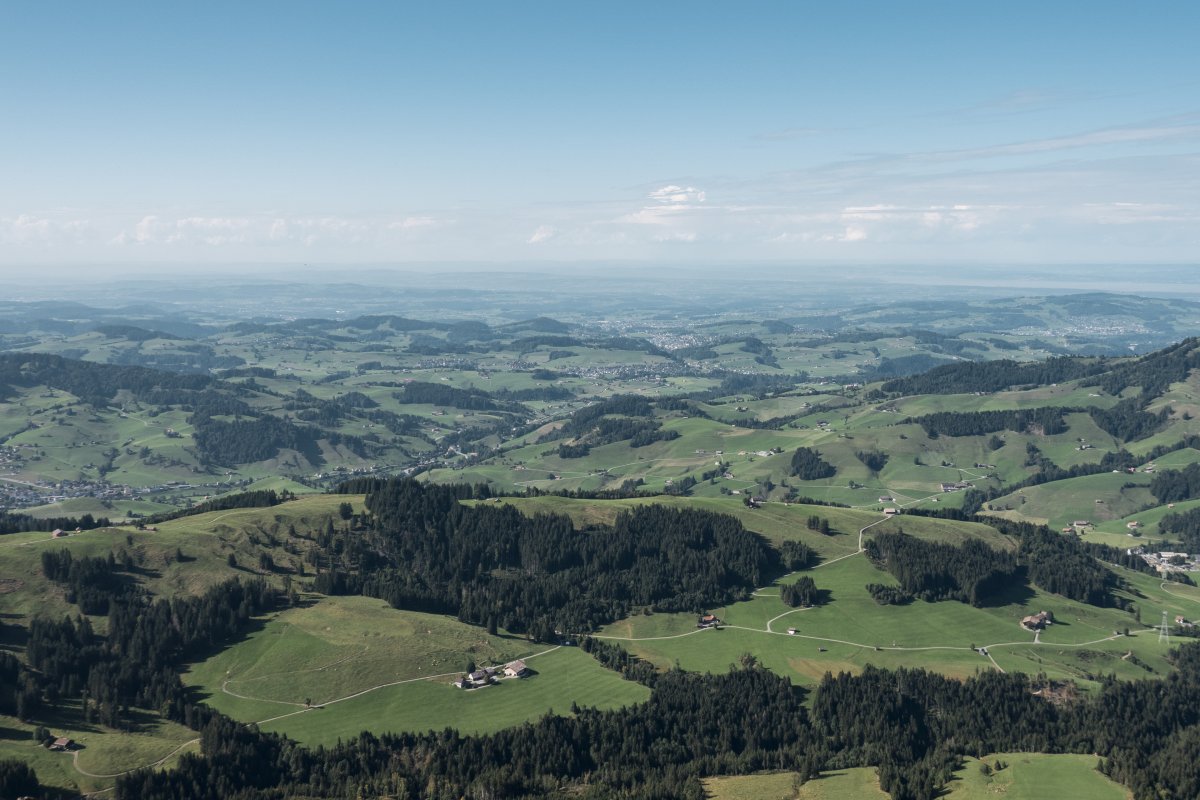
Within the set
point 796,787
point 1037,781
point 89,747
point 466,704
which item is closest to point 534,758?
point 466,704

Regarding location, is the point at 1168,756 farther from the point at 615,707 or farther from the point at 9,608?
the point at 9,608

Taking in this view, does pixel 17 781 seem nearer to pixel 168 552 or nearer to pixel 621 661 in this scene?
pixel 168 552

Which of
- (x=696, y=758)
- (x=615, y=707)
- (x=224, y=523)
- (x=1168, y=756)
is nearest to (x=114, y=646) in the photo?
(x=224, y=523)

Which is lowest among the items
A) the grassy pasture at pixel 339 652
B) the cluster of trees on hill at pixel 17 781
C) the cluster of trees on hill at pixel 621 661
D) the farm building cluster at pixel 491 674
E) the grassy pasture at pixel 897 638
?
the grassy pasture at pixel 897 638

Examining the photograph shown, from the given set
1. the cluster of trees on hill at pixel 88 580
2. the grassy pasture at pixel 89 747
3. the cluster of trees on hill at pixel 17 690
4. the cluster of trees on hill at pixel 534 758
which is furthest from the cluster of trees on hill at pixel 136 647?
the cluster of trees on hill at pixel 534 758

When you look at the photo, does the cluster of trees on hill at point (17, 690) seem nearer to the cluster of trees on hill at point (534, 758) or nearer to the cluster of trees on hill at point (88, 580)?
the cluster of trees on hill at point (88, 580)

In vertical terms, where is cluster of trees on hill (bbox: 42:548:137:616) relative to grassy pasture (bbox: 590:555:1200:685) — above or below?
above

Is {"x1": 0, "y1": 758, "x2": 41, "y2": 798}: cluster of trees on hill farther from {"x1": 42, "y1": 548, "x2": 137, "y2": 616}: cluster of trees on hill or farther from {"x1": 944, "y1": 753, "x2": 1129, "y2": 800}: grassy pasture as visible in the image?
{"x1": 944, "y1": 753, "x2": 1129, "y2": 800}: grassy pasture

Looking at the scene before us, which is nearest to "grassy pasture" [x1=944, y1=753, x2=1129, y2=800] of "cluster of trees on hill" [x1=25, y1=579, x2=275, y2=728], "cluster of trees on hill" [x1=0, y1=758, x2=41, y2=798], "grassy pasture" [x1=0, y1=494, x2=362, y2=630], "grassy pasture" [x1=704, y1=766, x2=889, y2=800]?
"grassy pasture" [x1=704, y1=766, x2=889, y2=800]
